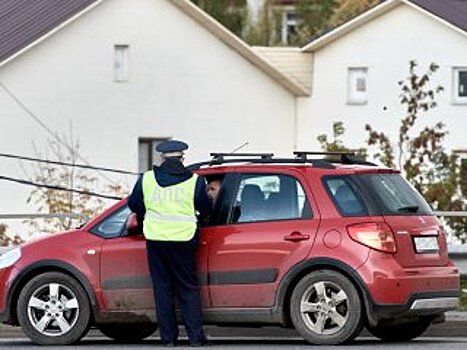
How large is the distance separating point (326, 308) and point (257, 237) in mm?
780

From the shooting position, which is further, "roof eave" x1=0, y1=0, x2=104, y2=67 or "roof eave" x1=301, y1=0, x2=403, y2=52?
"roof eave" x1=301, y1=0, x2=403, y2=52

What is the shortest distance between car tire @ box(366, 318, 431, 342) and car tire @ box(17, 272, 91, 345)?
233cm

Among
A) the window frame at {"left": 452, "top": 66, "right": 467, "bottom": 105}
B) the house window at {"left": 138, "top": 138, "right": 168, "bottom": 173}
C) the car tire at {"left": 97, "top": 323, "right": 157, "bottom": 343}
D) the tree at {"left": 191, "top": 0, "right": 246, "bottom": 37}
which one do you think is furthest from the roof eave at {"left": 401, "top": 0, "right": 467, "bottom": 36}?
the car tire at {"left": 97, "top": 323, "right": 157, "bottom": 343}

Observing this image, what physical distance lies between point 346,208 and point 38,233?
1534cm

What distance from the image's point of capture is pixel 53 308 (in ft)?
48.8

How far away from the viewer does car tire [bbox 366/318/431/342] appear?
49.6 feet


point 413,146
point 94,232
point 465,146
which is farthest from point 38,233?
point 465,146

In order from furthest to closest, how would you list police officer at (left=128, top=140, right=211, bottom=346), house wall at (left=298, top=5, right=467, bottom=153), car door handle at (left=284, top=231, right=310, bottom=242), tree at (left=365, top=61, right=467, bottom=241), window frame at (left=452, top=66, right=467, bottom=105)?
1. window frame at (left=452, top=66, right=467, bottom=105)
2. house wall at (left=298, top=5, right=467, bottom=153)
3. tree at (left=365, top=61, right=467, bottom=241)
4. police officer at (left=128, top=140, right=211, bottom=346)
5. car door handle at (left=284, top=231, right=310, bottom=242)

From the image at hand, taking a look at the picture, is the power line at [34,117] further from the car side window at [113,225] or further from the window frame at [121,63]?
the car side window at [113,225]

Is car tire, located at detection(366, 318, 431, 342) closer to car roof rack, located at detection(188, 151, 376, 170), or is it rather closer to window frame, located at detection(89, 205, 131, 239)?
car roof rack, located at detection(188, 151, 376, 170)

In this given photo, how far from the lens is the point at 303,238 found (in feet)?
46.8

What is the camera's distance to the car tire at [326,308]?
554 inches

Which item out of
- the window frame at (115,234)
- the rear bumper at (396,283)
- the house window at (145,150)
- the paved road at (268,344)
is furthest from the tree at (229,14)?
the rear bumper at (396,283)

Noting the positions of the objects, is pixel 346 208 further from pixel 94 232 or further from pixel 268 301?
pixel 94 232
